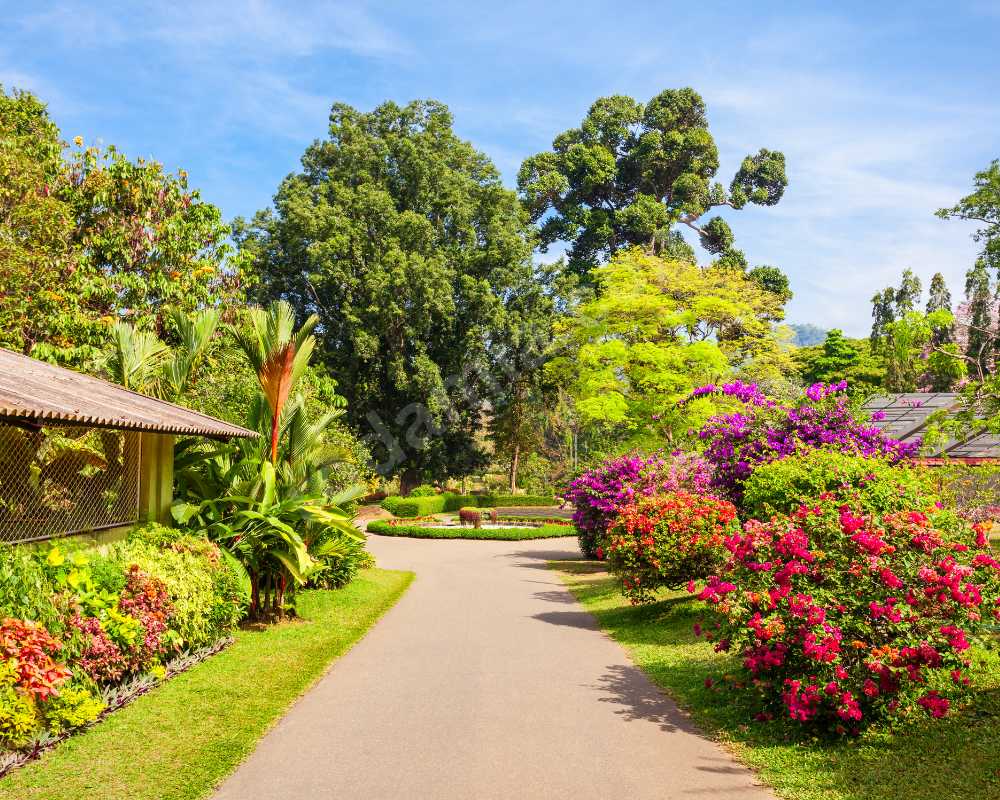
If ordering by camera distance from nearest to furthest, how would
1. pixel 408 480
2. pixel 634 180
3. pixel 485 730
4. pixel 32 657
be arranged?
pixel 32 657
pixel 485 730
pixel 408 480
pixel 634 180

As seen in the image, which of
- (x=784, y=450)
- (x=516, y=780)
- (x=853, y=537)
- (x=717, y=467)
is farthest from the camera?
(x=717, y=467)

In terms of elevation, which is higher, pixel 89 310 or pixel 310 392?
pixel 89 310

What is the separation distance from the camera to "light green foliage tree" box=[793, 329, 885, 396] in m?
57.5

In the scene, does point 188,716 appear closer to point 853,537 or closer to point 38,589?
point 38,589

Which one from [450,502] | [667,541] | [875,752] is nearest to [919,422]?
[667,541]

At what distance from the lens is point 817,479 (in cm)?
1180

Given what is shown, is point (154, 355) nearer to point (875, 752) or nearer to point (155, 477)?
point (155, 477)

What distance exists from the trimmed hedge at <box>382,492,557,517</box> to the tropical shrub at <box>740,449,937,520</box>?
27.0 metres

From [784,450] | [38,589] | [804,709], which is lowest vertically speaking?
[804,709]

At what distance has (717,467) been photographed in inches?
614

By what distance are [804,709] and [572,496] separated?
47.5 feet

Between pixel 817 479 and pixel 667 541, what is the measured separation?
8.26 ft

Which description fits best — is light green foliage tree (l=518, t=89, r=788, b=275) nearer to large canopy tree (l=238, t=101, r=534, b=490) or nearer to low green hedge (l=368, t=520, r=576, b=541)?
large canopy tree (l=238, t=101, r=534, b=490)

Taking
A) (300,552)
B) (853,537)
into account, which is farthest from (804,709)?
(300,552)
